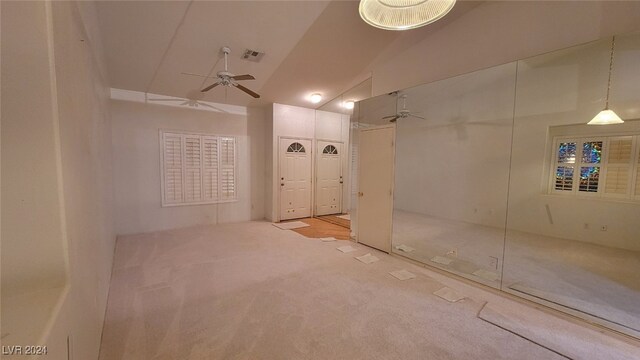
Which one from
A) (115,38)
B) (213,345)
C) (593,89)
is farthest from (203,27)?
(593,89)

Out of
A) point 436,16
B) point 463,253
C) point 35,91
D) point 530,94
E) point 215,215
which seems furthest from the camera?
point 215,215

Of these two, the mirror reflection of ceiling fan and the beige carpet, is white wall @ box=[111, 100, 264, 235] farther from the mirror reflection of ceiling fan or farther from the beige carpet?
the beige carpet

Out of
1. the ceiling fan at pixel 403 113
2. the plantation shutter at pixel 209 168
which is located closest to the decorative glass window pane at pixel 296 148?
the plantation shutter at pixel 209 168

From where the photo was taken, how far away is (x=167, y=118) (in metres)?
5.01

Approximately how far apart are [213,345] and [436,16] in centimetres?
303

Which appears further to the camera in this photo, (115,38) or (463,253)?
(463,253)

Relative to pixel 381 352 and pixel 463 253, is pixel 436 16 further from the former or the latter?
pixel 463 253

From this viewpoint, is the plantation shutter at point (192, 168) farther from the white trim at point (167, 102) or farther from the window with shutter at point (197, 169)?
the white trim at point (167, 102)

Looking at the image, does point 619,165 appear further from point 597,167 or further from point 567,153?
point 567,153

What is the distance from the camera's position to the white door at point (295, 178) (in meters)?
6.01

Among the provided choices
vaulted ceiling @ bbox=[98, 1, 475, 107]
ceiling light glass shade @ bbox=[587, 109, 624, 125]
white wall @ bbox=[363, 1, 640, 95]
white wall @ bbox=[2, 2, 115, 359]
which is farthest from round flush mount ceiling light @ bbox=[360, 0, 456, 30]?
ceiling light glass shade @ bbox=[587, 109, 624, 125]

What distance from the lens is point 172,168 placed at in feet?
16.7

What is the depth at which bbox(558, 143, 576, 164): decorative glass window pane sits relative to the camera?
3807mm

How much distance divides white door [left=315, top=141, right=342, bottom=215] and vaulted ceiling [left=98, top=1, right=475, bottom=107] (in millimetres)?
2088
